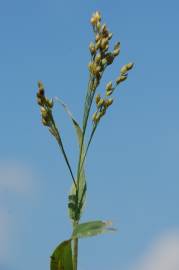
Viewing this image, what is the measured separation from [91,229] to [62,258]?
47 centimetres

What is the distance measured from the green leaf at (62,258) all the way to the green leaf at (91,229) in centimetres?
28

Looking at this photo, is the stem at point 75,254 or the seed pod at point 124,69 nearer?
the stem at point 75,254

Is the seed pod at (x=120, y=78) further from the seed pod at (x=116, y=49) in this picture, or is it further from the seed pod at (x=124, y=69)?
the seed pod at (x=116, y=49)

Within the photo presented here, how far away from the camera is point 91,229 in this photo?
3.22 metres

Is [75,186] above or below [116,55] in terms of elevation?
below

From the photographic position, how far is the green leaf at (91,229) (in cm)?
319

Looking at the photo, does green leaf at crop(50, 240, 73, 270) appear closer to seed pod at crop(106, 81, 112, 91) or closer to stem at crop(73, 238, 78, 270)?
stem at crop(73, 238, 78, 270)

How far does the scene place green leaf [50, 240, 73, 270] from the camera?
11.7 feet

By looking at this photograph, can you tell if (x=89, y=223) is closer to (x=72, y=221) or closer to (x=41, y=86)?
(x=72, y=221)

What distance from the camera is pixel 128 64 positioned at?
12.8ft

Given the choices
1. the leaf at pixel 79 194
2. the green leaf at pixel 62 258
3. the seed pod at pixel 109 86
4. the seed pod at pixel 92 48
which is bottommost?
the green leaf at pixel 62 258

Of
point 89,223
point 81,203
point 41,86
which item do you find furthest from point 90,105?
point 89,223

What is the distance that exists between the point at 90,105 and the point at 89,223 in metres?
0.89

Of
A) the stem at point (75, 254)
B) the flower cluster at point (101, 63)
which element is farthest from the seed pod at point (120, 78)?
the stem at point (75, 254)
